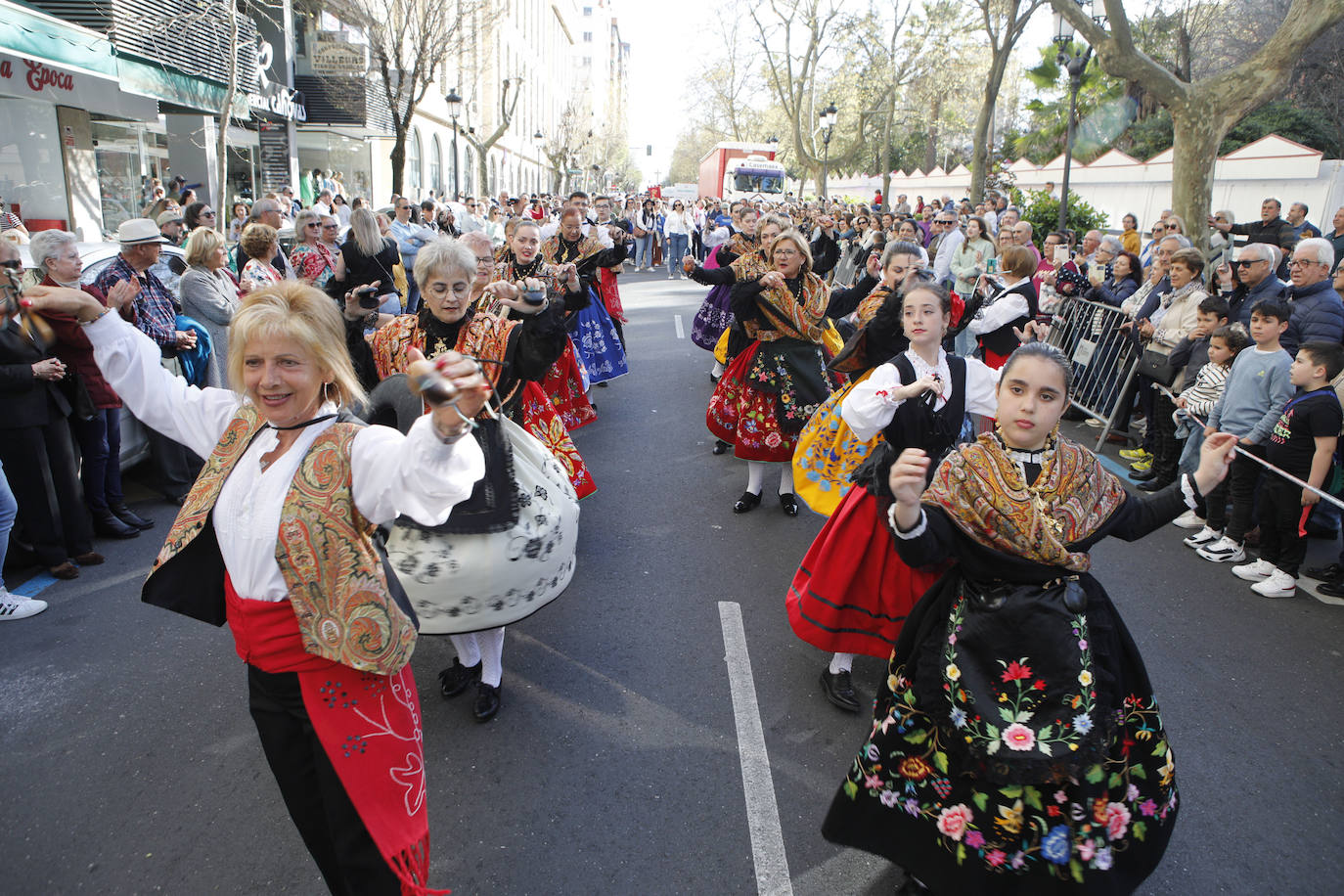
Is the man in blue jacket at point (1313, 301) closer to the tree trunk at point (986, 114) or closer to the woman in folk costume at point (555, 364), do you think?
the woman in folk costume at point (555, 364)

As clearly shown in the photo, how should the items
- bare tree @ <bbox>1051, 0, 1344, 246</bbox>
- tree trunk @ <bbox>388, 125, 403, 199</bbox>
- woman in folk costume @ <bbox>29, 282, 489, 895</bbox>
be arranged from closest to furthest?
1. woman in folk costume @ <bbox>29, 282, 489, 895</bbox>
2. bare tree @ <bbox>1051, 0, 1344, 246</bbox>
3. tree trunk @ <bbox>388, 125, 403, 199</bbox>

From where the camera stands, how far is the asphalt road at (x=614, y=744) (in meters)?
2.93

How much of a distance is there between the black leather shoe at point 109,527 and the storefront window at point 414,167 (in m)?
32.1

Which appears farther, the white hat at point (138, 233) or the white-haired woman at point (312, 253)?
the white-haired woman at point (312, 253)

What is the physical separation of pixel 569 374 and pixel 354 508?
5512mm

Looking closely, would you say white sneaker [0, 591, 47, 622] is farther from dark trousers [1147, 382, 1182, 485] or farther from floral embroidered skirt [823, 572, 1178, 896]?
dark trousers [1147, 382, 1182, 485]

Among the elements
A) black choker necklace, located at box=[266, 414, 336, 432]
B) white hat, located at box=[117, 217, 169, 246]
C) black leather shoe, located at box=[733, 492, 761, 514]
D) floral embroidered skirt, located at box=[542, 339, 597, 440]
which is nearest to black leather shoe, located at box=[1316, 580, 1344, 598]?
black leather shoe, located at box=[733, 492, 761, 514]

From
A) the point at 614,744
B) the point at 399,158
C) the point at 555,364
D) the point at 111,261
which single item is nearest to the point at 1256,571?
the point at 614,744

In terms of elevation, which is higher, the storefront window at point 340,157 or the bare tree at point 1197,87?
the storefront window at point 340,157

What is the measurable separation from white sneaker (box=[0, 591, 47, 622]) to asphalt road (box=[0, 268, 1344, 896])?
0.06 metres

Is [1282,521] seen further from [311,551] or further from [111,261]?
[111,261]

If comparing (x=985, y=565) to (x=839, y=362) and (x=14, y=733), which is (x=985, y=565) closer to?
(x=839, y=362)

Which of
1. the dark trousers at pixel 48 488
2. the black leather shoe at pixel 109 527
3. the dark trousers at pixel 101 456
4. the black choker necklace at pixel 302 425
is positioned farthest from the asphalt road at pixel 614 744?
the black choker necklace at pixel 302 425

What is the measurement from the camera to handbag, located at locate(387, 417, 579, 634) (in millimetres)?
3234
